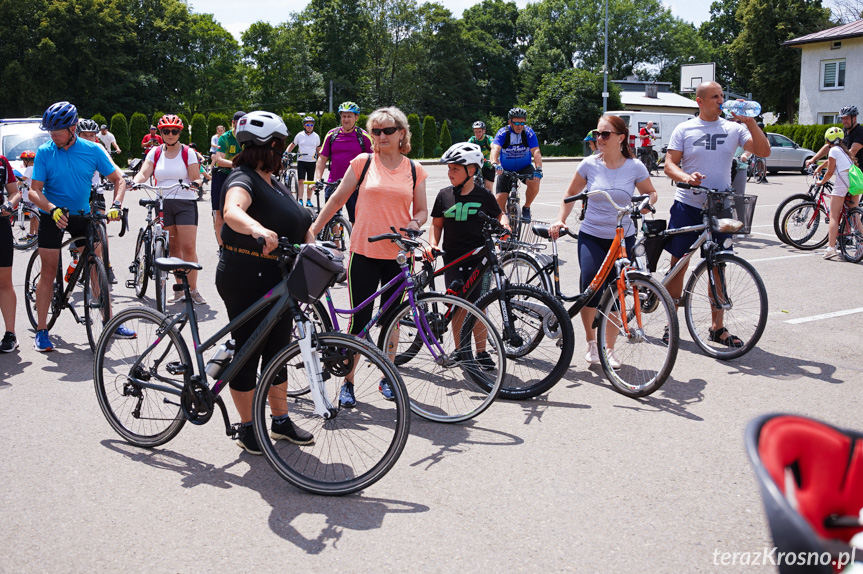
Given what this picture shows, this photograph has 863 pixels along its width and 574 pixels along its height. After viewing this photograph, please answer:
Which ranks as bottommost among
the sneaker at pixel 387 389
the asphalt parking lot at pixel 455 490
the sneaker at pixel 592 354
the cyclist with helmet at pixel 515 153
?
the asphalt parking lot at pixel 455 490

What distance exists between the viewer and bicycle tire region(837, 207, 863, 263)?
1102 cm

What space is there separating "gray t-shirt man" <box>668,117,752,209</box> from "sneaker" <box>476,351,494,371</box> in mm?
2520

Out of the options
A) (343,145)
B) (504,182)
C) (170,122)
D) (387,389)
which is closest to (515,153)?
(504,182)

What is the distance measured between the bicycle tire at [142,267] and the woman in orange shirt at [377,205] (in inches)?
150

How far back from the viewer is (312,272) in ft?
13.1

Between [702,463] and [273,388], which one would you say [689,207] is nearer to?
[702,463]

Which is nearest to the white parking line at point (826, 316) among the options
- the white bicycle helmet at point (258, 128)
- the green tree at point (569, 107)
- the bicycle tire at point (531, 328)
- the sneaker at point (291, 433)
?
the bicycle tire at point (531, 328)

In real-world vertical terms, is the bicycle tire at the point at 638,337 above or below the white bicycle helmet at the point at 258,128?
below

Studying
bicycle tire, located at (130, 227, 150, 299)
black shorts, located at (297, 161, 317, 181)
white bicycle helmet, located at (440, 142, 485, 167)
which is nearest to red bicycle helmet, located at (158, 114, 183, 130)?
bicycle tire, located at (130, 227, 150, 299)

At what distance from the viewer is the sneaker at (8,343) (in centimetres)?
679

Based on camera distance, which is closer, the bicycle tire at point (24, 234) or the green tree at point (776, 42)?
the bicycle tire at point (24, 234)

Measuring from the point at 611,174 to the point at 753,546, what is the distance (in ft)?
10.9

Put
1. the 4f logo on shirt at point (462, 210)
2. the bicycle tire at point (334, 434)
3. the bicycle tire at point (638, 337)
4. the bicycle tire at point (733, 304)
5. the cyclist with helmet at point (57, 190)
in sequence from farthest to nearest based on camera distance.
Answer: the cyclist with helmet at point (57, 190), the bicycle tire at point (733, 304), the 4f logo on shirt at point (462, 210), the bicycle tire at point (638, 337), the bicycle tire at point (334, 434)

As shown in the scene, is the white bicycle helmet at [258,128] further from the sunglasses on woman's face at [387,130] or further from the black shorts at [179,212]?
the black shorts at [179,212]
